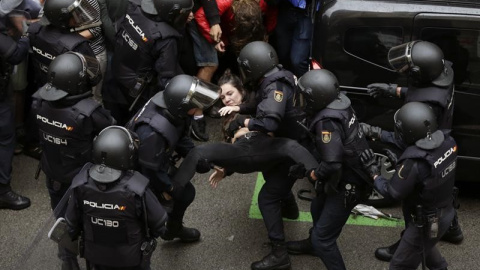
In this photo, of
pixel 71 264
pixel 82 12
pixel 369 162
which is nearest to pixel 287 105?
pixel 369 162

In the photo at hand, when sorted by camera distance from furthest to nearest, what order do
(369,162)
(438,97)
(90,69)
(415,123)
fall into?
(90,69)
(438,97)
(369,162)
(415,123)

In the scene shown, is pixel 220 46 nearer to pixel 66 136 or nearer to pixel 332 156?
pixel 66 136

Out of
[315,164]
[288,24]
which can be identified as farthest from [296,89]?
[288,24]

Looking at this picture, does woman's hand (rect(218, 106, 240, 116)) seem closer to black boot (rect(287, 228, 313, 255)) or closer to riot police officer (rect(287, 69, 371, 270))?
riot police officer (rect(287, 69, 371, 270))

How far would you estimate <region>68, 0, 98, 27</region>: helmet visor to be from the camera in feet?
20.1

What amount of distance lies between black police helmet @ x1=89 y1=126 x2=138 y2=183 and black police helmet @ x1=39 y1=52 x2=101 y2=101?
2.47 ft

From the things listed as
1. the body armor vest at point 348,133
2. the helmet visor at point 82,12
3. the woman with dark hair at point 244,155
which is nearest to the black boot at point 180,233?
the woman with dark hair at point 244,155

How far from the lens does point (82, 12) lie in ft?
20.4

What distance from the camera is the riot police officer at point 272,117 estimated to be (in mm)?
5598

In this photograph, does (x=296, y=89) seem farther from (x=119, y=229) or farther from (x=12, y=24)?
(x=12, y=24)

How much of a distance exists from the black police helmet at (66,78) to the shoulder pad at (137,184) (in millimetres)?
1001

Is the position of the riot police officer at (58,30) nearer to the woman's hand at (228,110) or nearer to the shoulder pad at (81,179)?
the woman's hand at (228,110)

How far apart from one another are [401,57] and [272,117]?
1.09 metres

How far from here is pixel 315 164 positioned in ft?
18.4
